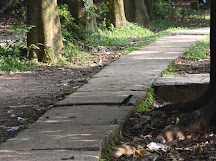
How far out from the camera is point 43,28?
30.1 feet

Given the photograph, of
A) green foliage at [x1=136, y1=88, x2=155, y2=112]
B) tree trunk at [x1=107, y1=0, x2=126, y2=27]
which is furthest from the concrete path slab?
tree trunk at [x1=107, y1=0, x2=126, y2=27]

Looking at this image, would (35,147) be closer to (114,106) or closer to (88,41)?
(114,106)

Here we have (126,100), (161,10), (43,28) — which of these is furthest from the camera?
(161,10)

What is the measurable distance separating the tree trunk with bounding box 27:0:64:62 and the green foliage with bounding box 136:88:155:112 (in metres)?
3.47

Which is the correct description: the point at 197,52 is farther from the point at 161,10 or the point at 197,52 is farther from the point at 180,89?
the point at 161,10

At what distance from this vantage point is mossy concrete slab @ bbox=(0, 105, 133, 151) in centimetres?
391

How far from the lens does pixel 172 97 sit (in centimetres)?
649

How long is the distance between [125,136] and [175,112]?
79 centimetres

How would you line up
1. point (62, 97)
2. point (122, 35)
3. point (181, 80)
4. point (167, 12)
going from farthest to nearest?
point (167, 12) < point (122, 35) < point (181, 80) < point (62, 97)

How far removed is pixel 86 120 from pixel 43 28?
4819mm

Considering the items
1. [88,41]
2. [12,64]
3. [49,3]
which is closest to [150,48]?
[88,41]

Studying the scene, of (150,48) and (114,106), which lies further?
(150,48)

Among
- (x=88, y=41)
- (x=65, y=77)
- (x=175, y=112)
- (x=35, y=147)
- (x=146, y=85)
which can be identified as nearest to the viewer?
(x=35, y=147)

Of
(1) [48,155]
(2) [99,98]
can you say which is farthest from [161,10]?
(1) [48,155]
